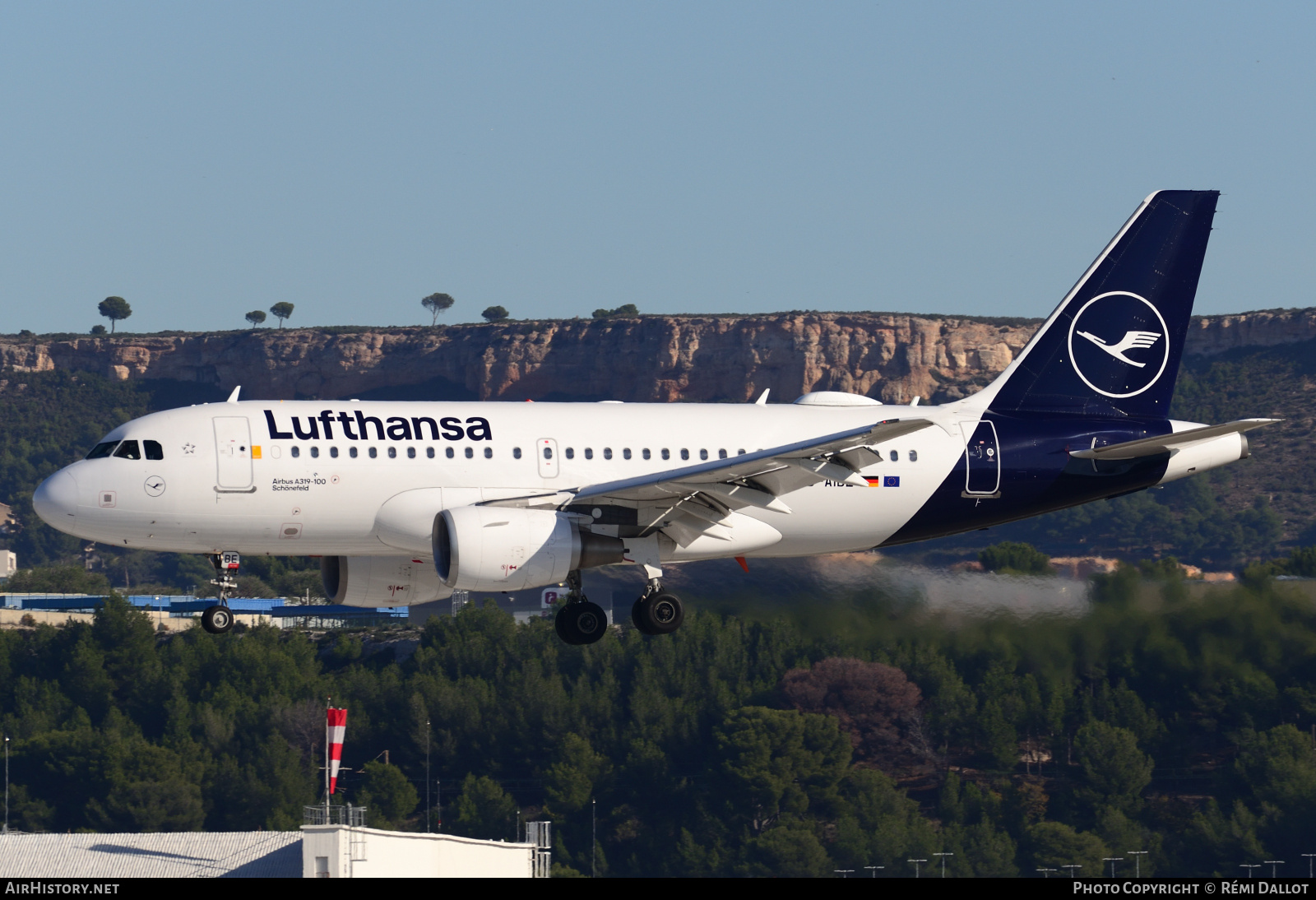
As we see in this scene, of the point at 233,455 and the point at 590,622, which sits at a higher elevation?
the point at 233,455

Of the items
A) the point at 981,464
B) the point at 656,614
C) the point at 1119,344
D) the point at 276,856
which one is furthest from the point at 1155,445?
the point at 276,856

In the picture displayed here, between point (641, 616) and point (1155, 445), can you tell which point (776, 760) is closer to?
point (1155, 445)

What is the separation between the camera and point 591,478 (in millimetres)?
37406

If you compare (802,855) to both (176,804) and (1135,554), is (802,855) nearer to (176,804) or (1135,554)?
(176,804)

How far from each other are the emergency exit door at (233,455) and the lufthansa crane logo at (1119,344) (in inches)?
732

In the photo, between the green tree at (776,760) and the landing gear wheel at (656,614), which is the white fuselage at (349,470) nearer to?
the landing gear wheel at (656,614)

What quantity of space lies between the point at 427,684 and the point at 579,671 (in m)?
9.61

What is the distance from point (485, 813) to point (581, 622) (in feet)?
228

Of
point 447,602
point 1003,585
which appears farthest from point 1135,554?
point 1003,585

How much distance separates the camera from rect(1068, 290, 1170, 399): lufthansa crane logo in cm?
4234

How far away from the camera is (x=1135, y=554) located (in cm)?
15762

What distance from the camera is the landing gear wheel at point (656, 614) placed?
123 ft

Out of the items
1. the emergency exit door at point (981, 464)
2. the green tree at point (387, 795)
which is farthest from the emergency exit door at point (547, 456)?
the green tree at point (387, 795)

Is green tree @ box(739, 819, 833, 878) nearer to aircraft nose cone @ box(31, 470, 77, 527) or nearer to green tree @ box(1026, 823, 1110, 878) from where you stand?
green tree @ box(1026, 823, 1110, 878)
